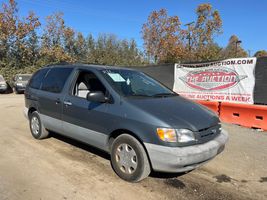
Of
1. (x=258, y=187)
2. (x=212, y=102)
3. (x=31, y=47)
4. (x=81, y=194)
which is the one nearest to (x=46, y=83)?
(x=81, y=194)

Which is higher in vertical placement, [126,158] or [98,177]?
[126,158]

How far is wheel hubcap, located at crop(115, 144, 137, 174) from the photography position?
4.07m

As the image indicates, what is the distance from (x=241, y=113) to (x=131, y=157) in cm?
506

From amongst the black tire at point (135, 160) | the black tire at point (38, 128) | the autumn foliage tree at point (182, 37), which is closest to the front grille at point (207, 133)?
the black tire at point (135, 160)

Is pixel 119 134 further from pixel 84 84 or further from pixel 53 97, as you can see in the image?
pixel 53 97

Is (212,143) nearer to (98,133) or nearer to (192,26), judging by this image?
(98,133)

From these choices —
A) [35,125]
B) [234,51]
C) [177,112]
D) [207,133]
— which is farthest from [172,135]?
[234,51]

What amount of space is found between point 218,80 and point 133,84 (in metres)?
5.10

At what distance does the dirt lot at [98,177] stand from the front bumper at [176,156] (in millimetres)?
361

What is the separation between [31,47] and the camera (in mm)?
30875

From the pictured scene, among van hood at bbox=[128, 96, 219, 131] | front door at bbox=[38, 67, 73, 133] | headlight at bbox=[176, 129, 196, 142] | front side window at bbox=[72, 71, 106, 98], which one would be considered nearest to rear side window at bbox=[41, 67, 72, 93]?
front door at bbox=[38, 67, 73, 133]

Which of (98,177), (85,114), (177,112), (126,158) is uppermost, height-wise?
(177,112)

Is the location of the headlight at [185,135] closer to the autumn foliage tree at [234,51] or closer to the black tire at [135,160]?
the black tire at [135,160]

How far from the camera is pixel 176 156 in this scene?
12.1ft
